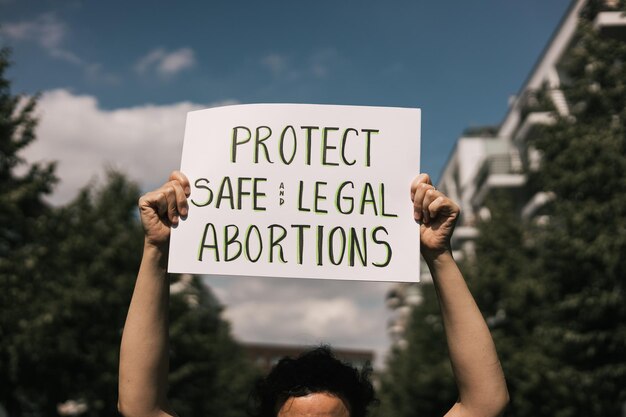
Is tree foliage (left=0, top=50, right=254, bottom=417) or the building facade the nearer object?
tree foliage (left=0, top=50, right=254, bottom=417)

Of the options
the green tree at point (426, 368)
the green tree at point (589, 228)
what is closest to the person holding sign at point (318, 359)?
the green tree at point (589, 228)

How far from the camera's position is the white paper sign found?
9.15 feet

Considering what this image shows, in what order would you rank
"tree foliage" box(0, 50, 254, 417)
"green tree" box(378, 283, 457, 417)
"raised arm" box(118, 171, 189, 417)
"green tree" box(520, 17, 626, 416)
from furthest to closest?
"green tree" box(378, 283, 457, 417) < "tree foliage" box(0, 50, 254, 417) < "green tree" box(520, 17, 626, 416) < "raised arm" box(118, 171, 189, 417)

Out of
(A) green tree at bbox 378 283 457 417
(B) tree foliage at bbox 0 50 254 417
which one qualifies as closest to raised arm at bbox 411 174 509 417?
(B) tree foliage at bbox 0 50 254 417

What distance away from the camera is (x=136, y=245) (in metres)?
23.4

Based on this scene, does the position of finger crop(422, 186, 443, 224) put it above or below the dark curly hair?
above

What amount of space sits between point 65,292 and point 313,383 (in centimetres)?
1801

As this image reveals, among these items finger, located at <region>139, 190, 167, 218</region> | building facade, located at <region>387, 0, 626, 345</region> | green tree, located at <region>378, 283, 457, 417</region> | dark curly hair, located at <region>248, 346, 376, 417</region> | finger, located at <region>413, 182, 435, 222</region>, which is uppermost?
building facade, located at <region>387, 0, 626, 345</region>

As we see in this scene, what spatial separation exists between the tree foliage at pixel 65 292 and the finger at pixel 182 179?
13.3 m

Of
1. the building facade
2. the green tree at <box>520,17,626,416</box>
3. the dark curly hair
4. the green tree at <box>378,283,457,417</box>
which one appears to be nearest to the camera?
the dark curly hair

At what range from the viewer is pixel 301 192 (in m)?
2.91

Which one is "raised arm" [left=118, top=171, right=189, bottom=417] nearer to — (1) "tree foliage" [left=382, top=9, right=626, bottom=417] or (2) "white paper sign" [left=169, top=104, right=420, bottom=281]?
(2) "white paper sign" [left=169, top=104, right=420, bottom=281]

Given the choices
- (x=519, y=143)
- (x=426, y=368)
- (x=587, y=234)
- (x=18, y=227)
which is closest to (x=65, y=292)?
(x=18, y=227)

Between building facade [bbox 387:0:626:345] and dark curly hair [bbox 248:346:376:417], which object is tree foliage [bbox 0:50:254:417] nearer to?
building facade [bbox 387:0:626:345]
